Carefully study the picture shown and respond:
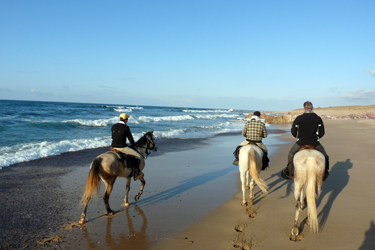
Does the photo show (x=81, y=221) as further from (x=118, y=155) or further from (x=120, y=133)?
(x=120, y=133)

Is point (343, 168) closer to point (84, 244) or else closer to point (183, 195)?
point (183, 195)

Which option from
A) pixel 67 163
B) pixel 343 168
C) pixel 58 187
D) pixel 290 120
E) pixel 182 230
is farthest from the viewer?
pixel 290 120

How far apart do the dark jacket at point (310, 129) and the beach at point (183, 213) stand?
159 centimetres

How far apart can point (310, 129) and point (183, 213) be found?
10.8 feet

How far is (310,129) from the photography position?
17.0 ft

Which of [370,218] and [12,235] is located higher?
[370,218]

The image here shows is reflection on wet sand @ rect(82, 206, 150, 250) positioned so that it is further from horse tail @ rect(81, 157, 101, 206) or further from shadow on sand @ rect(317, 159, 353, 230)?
shadow on sand @ rect(317, 159, 353, 230)

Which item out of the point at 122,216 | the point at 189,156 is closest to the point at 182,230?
the point at 122,216

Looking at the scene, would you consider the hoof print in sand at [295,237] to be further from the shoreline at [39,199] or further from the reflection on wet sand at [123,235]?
the reflection on wet sand at [123,235]

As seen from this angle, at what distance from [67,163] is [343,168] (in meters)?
10.7

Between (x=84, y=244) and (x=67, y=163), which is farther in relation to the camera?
(x=67, y=163)

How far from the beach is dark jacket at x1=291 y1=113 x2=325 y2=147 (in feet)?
5.21

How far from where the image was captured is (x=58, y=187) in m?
7.30

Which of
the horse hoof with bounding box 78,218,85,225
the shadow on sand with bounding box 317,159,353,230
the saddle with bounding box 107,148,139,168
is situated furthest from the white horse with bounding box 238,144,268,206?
the horse hoof with bounding box 78,218,85,225
